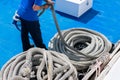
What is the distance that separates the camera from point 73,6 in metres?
5.75

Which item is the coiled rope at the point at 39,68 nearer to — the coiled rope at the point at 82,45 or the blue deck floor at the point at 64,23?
the coiled rope at the point at 82,45

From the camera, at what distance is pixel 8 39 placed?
518cm

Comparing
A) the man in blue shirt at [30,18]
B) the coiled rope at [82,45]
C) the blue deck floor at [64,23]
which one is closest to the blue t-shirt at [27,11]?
the man in blue shirt at [30,18]

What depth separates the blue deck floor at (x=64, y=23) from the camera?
200 inches

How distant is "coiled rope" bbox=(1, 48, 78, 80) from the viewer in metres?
3.47

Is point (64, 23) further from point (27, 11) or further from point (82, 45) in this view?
point (27, 11)

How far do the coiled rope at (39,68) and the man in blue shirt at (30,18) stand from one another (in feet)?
2.64

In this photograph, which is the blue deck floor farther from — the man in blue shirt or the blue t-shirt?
the blue t-shirt

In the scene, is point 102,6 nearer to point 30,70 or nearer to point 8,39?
point 8,39

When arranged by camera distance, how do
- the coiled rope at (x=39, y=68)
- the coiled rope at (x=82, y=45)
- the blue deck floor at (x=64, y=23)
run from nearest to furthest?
the coiled rope at (x=39, y=68)
the coiled rope at (x=82, y=45)
the blue deck floor at (x=64, y=23)

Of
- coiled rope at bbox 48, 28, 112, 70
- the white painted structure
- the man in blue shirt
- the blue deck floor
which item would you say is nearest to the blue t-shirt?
the man in blue shirt

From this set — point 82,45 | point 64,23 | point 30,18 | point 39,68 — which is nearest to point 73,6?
point 64,23

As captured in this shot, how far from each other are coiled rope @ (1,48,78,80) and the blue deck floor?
1096 millimetres

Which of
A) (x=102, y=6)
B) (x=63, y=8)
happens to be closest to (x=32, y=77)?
(x=63, y=8)
